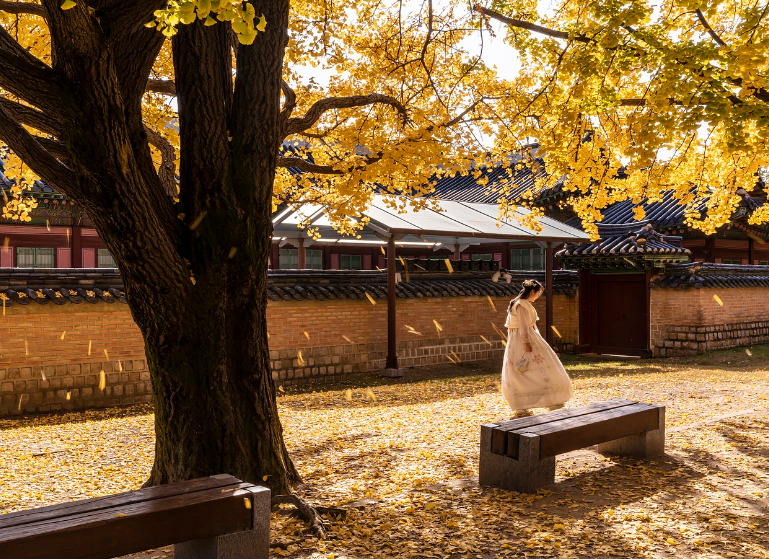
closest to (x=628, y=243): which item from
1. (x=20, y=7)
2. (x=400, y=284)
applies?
(x=400, y=284)

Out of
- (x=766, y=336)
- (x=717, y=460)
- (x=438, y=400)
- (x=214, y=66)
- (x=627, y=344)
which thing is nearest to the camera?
(x=214, y=66)

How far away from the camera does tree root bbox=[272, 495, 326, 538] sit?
4699 mm

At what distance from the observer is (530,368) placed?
8617 mm

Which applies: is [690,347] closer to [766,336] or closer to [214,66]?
[766,336]

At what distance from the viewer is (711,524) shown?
4.89 metres

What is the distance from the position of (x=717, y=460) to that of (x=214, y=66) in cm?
586

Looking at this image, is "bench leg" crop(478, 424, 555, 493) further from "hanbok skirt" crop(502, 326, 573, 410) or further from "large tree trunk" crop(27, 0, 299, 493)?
"hanbok skirt" crop(502, 326, 573, 410)

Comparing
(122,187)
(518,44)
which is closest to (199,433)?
(122,187)

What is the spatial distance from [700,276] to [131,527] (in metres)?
17.1

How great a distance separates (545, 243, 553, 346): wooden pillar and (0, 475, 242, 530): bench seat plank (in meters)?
14.1

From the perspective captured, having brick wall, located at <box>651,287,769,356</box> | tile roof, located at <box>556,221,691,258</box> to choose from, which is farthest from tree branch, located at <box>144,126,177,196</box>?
brick wall, located at <box>651,287,769,356</box>

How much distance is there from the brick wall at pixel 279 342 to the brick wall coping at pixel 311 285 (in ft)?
0.55

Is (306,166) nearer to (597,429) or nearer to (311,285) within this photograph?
(597,429)

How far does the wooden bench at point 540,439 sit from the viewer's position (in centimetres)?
559
